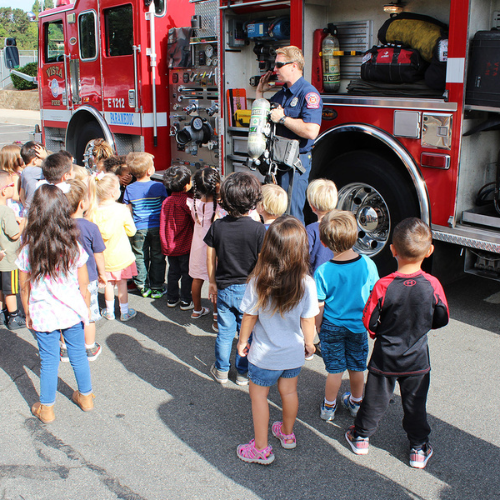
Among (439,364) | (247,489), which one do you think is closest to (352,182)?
(439,364)

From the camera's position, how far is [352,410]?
3033 millimetres

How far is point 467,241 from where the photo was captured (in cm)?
397

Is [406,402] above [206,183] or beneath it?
beneath

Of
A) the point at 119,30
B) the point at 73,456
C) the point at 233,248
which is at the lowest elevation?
the point at 73,456

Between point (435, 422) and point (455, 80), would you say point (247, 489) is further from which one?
point (455, 80)

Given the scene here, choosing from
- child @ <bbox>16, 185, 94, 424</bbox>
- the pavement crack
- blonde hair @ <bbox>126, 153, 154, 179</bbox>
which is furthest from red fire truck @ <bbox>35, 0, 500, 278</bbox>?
the pavement crack

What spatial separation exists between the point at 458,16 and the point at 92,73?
5068 mm

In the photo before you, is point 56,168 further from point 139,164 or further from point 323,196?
point 323,196

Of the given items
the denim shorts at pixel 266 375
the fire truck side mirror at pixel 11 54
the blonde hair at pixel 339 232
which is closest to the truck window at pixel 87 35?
the fire truck side mirror at pixel 11 54

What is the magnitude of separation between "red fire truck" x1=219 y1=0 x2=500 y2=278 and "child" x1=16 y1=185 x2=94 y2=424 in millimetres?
2509

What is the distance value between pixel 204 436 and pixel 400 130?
2.64 m

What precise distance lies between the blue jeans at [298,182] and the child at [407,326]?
2.22 metres

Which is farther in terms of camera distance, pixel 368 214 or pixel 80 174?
pixel 368 214

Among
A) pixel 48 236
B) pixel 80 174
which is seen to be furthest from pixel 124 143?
pixel 48 236
